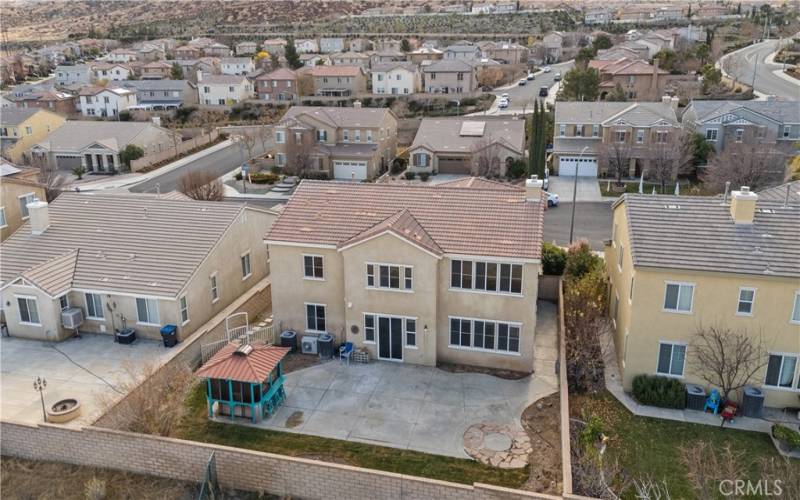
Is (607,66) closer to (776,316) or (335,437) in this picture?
(776,316)

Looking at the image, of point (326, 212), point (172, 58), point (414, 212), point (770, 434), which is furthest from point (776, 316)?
point (172, 58)

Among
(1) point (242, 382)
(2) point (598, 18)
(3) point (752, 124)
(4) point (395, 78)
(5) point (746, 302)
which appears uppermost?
(2) point (598, 18)

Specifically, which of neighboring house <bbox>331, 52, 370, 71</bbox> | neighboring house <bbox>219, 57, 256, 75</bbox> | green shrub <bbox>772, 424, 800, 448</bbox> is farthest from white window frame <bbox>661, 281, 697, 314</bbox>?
neighboring house <bbox>219, 57, 256, 75</bbox>

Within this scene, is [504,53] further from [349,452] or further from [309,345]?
[349,452]

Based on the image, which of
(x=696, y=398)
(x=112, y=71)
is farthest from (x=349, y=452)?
(x=112, y=71)

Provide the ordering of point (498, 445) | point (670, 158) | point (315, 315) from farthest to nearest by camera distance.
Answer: point (670, 158), point (315, 315), point (498, 445)

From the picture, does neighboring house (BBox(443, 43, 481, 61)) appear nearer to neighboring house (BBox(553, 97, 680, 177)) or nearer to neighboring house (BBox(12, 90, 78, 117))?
neighboring house (BBox(553, 97, 680, 177))

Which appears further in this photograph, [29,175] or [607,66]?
[607,66]
